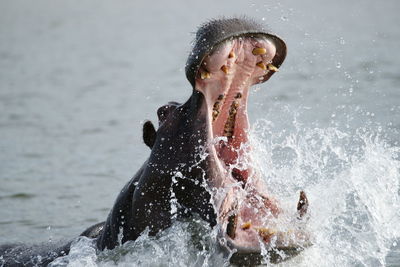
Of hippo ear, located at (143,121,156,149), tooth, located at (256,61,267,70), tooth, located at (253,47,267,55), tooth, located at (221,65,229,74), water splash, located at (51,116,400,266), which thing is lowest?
water splash, located at (51,116,400,266)

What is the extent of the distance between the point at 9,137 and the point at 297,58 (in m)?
5.40

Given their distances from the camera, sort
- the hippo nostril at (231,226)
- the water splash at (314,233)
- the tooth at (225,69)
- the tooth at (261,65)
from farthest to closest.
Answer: the water splash at (314,233), the tooth at (261,65), the tooth at (225,69), the hippo nostril at (231,226)

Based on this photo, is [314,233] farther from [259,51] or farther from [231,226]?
[259,51]

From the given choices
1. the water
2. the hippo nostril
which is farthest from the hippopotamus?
the water

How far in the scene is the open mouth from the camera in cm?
391

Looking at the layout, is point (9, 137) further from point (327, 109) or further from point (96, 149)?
point (327, 109)

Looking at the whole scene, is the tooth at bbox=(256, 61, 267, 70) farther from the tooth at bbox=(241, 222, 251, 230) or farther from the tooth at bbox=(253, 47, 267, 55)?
the tooth at bbox=(241, 222, 251, 230)

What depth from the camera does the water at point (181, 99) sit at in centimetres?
508

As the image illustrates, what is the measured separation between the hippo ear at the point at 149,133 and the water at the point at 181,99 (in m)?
0.48

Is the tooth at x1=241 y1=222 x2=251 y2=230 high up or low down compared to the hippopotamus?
down

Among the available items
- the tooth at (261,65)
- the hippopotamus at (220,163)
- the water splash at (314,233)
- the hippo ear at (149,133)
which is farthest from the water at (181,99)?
the hippo ear at (149,133)

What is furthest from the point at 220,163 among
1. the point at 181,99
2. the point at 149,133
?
the point at 181,99

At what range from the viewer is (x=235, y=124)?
4.21 m

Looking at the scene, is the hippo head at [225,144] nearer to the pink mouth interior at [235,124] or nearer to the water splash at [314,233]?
the pink mouth interior at [235,124]
